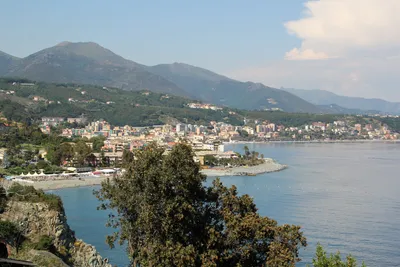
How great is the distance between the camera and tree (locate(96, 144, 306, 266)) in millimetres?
5012

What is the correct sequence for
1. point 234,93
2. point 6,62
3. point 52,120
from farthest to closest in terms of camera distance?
point 234,93, point 6,62, point 52,120

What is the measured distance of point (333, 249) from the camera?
11.1m

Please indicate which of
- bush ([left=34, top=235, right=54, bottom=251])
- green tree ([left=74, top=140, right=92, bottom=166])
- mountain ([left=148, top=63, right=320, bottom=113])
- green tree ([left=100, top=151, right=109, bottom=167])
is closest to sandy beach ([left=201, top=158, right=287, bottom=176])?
green tree ([left=100, top=151, right=109, bottom=167])

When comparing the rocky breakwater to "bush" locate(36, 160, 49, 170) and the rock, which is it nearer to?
the rock

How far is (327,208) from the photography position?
54.3 feet

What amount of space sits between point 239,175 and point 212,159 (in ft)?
13.9

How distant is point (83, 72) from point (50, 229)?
12727 cm

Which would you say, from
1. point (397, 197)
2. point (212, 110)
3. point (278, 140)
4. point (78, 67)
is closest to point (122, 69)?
point (78, 67)

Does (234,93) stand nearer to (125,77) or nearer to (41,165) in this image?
(125,77)

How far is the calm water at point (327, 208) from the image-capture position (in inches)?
448

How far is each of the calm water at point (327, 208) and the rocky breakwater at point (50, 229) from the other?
5.08 feet

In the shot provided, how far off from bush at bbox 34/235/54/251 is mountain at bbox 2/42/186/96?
362 ft

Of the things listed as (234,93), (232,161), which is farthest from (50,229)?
(234,93)

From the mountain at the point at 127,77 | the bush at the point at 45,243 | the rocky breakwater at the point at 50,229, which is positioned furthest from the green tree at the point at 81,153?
the mountain at the point at 127,77
